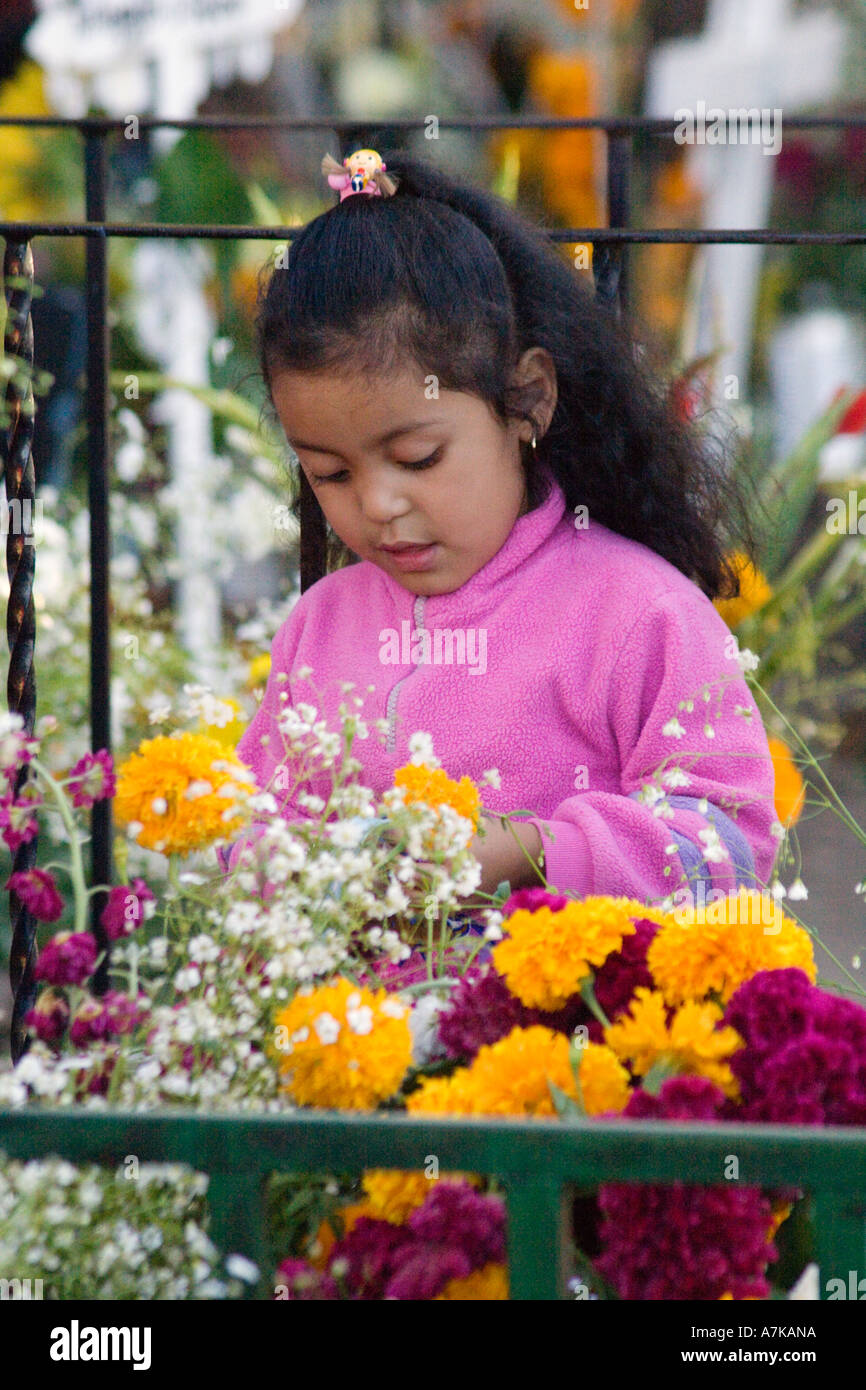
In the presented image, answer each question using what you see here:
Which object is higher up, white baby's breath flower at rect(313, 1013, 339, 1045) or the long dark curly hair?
the long dark curly hair

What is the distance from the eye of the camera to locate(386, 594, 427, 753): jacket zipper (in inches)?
72.1

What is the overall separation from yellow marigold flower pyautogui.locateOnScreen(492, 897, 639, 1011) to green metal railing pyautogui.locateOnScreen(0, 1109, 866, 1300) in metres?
0.21

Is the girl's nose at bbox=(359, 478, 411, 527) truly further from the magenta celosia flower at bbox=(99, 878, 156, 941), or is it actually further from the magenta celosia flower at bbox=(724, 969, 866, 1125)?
the magenta celosia flower at bbox=(724, 969, 866, 1125)

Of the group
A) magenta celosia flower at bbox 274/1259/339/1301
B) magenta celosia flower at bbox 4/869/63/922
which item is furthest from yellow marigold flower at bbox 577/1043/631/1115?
magenta celosia flower at bbox 4/869/63/922

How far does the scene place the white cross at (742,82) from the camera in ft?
16.8

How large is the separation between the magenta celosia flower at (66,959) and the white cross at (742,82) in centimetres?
396

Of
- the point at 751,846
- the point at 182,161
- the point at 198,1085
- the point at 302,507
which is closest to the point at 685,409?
the point at 302,507

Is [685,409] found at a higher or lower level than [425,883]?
higher

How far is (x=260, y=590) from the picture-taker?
6109 mm

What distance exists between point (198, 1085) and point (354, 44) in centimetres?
559

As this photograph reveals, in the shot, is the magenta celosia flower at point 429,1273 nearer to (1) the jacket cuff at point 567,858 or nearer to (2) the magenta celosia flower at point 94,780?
(2) the magenta celosia flower at point 94,780

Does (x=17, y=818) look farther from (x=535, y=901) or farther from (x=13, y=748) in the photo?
(x=535, y=901)

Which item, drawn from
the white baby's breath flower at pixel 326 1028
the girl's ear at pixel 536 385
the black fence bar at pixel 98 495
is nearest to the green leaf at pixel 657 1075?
the white baby's breath flower at pixel 326 1028
